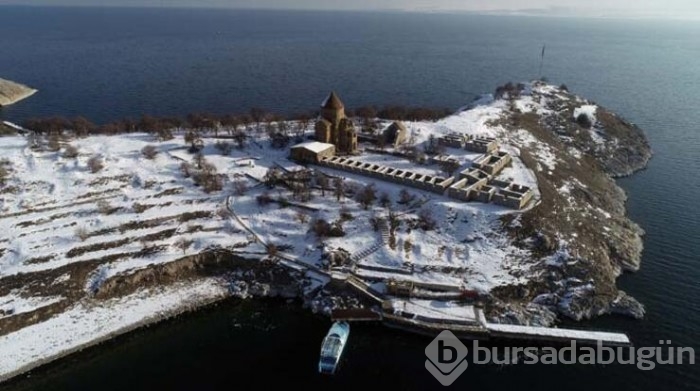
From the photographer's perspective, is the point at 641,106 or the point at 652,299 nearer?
the point at 652,299

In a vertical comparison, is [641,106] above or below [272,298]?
above

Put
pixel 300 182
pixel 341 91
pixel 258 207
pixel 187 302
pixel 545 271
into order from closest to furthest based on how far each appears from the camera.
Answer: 1. pixel 187 302
2. pixel 545 271
3. pixel 258 207
4. pixel 300 182
5. pixel 341 91

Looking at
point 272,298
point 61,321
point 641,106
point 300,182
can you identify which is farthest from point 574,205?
point 641,106

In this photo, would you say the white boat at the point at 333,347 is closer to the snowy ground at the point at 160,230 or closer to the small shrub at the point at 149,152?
the snowy ground at the point at 160,230

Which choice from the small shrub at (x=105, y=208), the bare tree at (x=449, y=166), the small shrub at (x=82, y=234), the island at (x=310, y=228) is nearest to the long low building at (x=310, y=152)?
the island at (x=310, y=228)

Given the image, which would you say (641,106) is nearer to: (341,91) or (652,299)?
(341,91)

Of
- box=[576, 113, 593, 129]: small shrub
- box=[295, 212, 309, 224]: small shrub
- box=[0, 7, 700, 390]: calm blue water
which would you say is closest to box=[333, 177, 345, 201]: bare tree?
box=[295, 212, 309, 224]: small shrub

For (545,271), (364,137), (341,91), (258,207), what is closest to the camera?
(545,271)
